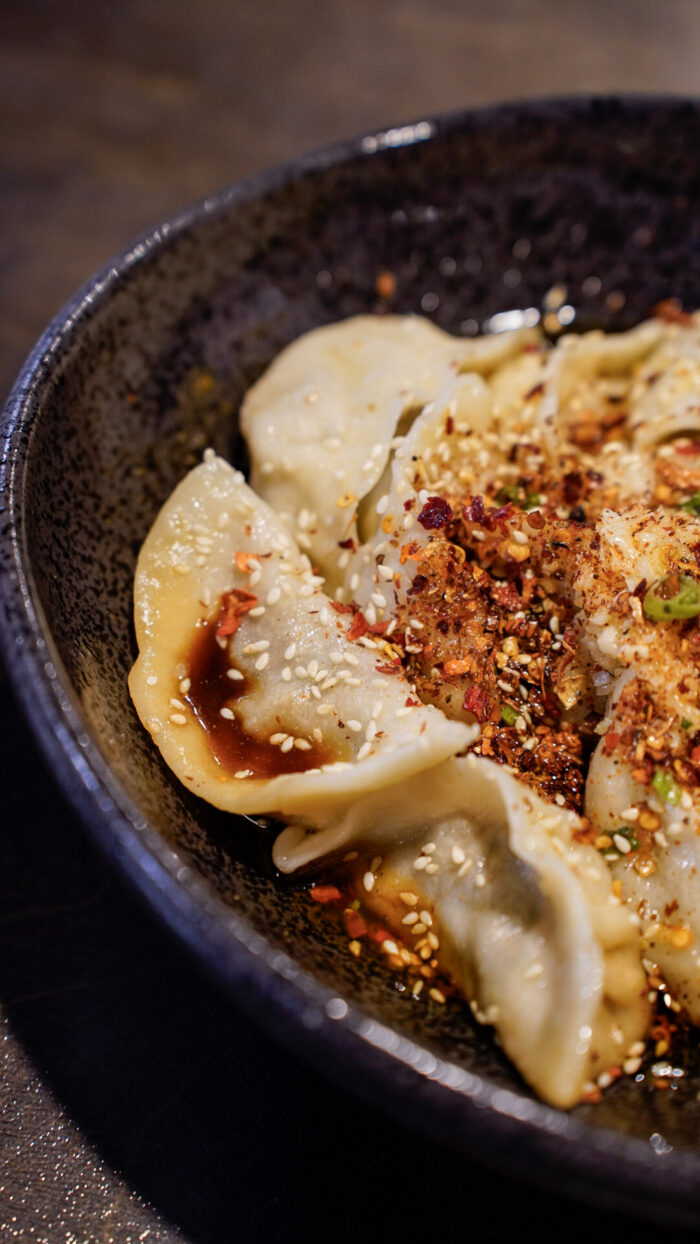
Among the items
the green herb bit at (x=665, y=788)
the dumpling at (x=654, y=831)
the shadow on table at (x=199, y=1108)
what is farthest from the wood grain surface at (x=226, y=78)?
the green herb bit at (x=665, y=788)

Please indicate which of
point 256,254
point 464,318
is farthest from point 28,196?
point 464,318

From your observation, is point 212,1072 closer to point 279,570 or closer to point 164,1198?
point 164,1198

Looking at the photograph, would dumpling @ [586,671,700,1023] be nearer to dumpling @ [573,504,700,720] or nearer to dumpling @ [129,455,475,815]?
dumpling @ [573,504,700,720]

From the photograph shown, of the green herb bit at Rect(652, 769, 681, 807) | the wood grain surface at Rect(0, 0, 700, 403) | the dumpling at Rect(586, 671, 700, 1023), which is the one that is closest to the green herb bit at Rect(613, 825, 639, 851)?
the dumpling at Rect(586, 671, 700, 1023)

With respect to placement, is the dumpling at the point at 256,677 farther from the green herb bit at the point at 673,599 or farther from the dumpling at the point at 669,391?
the dumpling at the point at 669,391

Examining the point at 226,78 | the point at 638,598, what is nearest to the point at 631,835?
the point at 638,598

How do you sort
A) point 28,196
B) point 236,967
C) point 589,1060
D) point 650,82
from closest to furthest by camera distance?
point 236,967
point 589,1060
point 28,196
point 650,82
